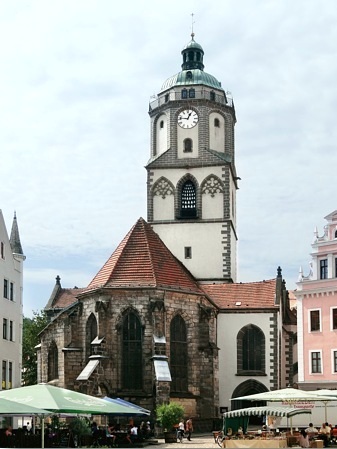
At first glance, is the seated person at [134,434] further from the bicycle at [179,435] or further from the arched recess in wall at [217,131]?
the arched recess in wall at [217,131]

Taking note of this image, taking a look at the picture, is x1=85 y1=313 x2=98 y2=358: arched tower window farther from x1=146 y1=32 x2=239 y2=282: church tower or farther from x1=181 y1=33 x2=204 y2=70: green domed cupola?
x1=181 y1=33 x2=204 y2=70: green domed cupola

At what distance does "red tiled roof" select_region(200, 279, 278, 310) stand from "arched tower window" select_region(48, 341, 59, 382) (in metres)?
10.4

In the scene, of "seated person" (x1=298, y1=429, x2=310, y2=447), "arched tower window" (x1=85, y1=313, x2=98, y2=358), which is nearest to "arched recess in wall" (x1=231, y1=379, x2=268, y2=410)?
"arched tower window" (x1=85, y1=313, x2=98, y2=358)

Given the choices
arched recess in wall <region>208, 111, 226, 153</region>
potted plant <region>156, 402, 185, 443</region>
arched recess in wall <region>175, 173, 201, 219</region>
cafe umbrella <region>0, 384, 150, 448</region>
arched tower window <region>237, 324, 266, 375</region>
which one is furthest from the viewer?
arched recess in wall <region>208, 111, 226, 153</region>

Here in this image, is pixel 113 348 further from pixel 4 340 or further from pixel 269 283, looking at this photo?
pixel 269 283

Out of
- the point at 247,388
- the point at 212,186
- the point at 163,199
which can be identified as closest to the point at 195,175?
the point at 212,186

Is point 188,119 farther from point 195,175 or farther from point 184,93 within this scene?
point 195,175

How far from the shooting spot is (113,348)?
50188 mm

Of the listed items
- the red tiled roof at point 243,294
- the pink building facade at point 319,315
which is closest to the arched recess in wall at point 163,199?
the red tiled roof at point 243,294

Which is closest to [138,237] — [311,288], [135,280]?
[135,280]

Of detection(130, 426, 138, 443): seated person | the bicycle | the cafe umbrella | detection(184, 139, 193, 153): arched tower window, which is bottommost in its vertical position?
the bicycle

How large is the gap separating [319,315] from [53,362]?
16493mm

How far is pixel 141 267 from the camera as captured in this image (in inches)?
2063

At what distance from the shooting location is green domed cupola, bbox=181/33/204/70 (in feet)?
223
